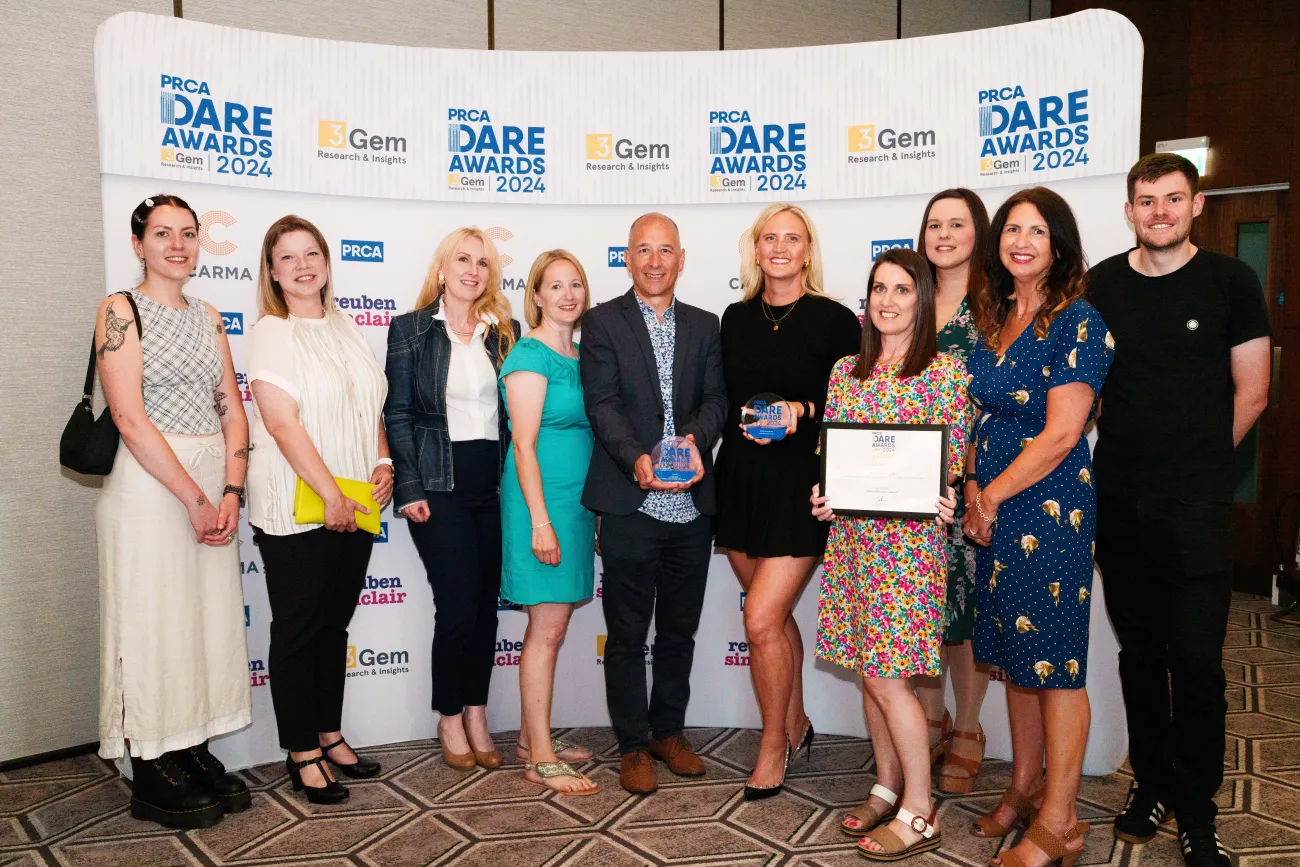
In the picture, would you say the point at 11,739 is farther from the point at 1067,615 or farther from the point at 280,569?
the point at 1067,615

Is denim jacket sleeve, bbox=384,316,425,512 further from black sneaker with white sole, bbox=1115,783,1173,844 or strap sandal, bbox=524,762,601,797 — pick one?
black sneaker with white sole, bbox=1115,783,1173,844

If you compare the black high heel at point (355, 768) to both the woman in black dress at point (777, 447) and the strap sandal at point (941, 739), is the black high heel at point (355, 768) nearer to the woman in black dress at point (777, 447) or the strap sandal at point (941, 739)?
the woman in black dress at point (777, 447)

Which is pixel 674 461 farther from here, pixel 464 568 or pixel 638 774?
pixel 638 774

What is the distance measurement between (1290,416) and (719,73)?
4506mm

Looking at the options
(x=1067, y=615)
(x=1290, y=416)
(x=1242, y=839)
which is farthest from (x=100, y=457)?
(x=1290, y=416)

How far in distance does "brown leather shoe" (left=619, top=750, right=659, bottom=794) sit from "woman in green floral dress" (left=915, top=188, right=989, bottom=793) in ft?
3.37

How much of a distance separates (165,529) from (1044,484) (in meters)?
2.65

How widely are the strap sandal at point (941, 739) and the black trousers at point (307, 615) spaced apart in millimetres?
2183

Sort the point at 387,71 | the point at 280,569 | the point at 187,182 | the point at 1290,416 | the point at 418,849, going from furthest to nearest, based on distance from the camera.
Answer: the point at 1290,416
the point at 387,71
the point at 187,182
the point at 280,569
the point at 418,849

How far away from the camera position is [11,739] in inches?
142

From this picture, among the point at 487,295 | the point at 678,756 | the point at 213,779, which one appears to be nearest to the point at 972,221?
the point at 487,295

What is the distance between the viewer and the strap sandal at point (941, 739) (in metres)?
3.41

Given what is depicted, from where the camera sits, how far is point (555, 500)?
128 inches

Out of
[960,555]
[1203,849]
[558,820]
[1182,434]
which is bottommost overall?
[558,820]
